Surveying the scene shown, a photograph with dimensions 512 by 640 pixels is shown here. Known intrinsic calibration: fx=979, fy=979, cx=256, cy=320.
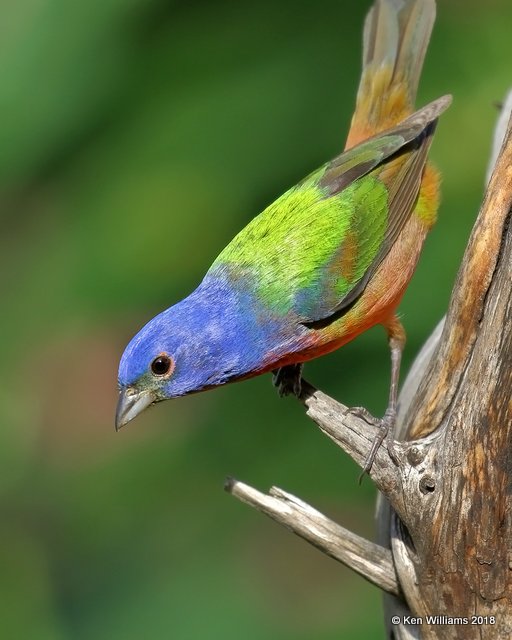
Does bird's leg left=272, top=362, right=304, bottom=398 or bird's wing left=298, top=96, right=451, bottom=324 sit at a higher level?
bird's wing left=298, top=96, right=451, bottom=324

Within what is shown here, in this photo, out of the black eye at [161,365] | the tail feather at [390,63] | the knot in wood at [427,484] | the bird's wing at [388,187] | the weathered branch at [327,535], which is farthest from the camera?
the tail feather at [390,63]

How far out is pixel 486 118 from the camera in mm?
6148

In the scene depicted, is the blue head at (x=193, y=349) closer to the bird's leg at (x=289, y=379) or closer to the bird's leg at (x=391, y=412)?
the bird's leg at (x=289, y=379)

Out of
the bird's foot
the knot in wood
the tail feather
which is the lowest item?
the knot in wood

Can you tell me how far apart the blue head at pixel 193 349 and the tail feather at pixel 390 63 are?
4.67ft

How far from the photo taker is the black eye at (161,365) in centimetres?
380

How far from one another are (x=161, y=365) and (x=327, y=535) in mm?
913

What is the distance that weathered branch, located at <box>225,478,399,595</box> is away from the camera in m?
3.53

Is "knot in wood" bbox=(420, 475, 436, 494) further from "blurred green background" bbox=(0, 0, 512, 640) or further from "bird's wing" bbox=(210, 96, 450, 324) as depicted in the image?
"blurred green background" bbox=(0, 0, 512, 640)

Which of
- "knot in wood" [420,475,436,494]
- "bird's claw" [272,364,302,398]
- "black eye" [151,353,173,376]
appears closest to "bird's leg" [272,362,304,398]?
"bird's claw" [272,364,302,398]

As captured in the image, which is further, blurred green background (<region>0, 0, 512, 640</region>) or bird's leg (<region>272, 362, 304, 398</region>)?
blurred green background (<region>0, 0, 512, 640</region>)

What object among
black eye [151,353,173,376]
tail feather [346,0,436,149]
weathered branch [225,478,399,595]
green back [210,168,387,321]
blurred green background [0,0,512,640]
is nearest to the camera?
weathered branch [225,478,399,595]

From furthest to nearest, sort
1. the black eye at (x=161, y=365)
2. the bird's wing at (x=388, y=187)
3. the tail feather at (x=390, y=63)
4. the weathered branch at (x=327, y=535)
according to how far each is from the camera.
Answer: the tail feather at (x=390, y=63) → the bird's wing at (x=388, y=187) → the black eye at (x=161, y=365) → the weathered branch at (x=327, y=535)

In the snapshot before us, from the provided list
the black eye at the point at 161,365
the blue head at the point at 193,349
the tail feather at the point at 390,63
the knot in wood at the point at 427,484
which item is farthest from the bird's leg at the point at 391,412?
the tail feather at the point at 390,63
